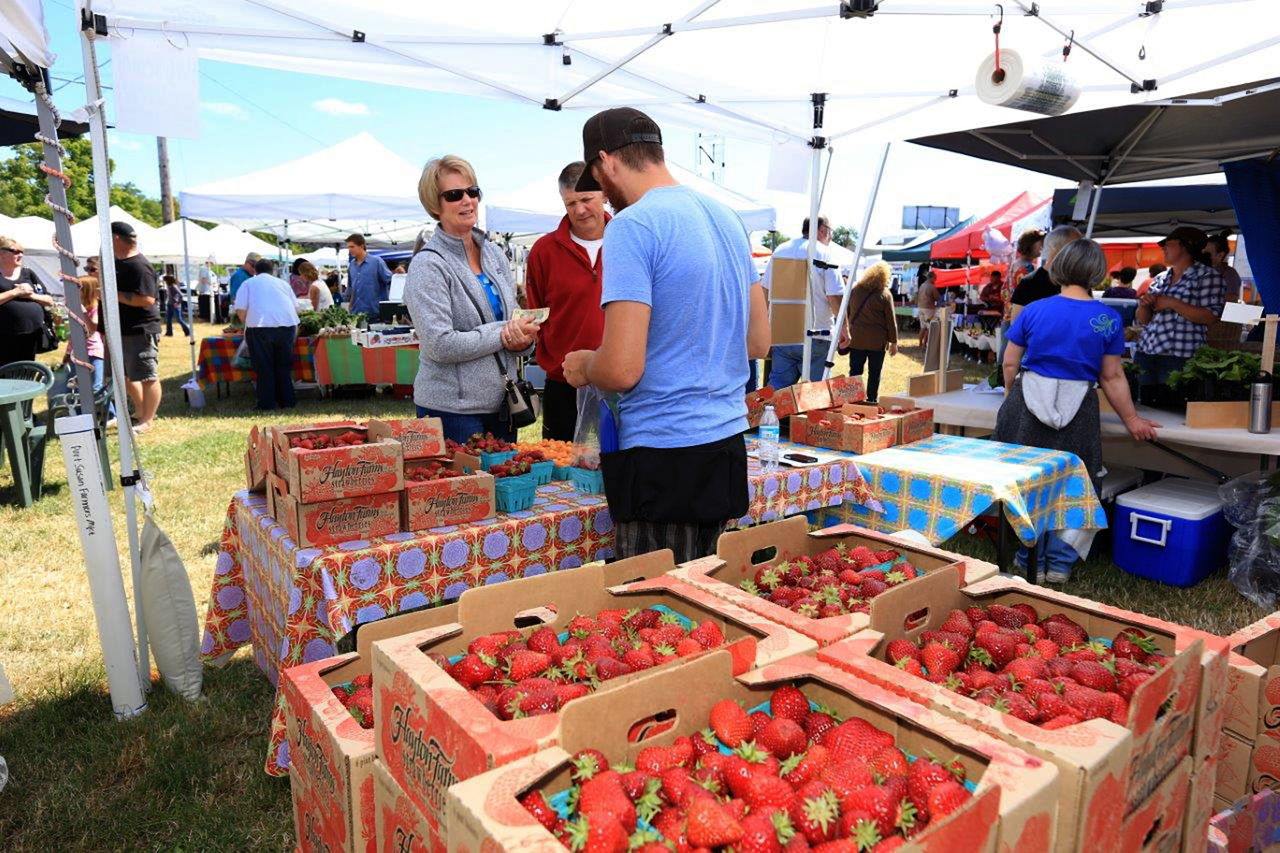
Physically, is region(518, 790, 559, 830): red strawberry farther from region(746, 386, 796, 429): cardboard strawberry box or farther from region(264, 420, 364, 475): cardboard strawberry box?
region(746, 386, 796, 429): cardboard strawberry box

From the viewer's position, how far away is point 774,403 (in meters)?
4.17

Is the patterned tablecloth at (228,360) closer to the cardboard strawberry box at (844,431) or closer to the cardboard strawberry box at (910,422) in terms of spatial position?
the cardboard strawberry box at (844,431)

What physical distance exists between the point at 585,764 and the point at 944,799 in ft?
1.54

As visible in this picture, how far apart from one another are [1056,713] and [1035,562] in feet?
9.95

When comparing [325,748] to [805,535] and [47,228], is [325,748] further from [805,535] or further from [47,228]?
[47,228]

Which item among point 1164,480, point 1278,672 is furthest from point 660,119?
point 1278,672

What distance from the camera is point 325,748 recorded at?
1531 millimetres

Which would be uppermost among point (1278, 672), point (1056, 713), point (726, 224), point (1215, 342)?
point (726, 224)

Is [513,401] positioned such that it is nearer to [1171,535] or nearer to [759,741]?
Result: [759,741]

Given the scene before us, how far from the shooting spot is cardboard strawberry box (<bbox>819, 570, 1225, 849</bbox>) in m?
1.14

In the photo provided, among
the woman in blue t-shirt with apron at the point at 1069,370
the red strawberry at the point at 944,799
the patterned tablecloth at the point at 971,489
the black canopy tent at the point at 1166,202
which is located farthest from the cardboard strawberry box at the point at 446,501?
the black canopy tent at the point at 1166,202

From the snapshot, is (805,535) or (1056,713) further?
(805,535)

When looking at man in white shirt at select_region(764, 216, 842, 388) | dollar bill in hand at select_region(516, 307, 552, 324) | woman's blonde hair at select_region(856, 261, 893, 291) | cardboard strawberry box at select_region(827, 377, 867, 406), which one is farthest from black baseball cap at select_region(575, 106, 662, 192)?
woman's blonde hair at select_region(856, 261, 893, 291)

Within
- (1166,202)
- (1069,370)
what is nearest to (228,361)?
(1069,370)
